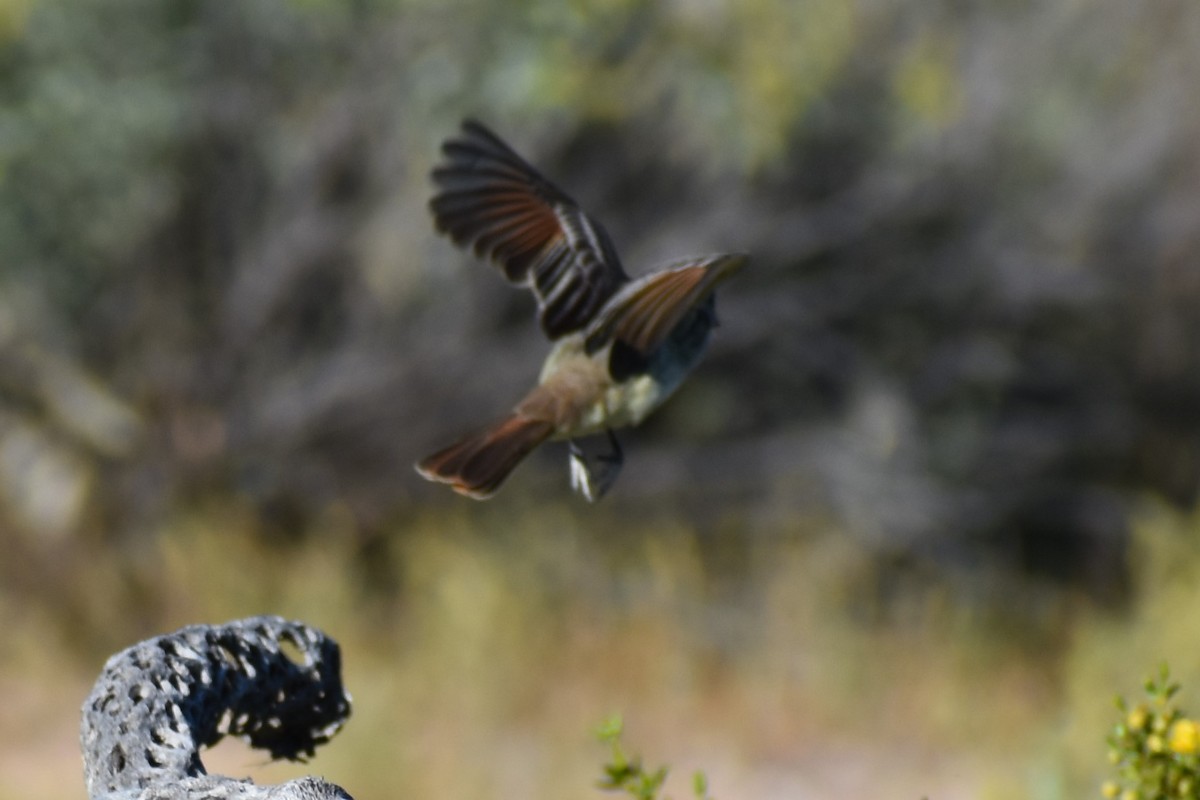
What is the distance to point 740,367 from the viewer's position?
8.91 m

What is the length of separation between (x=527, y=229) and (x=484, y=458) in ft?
1.39

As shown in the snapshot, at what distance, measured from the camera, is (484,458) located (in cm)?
204

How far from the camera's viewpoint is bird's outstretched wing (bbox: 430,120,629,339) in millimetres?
2221

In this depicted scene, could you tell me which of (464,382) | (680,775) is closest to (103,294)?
(464,382)

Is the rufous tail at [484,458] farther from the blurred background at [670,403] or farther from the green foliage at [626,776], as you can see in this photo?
the blurred background at [670,403]

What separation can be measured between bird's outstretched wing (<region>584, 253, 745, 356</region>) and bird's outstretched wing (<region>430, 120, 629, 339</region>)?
13 cm

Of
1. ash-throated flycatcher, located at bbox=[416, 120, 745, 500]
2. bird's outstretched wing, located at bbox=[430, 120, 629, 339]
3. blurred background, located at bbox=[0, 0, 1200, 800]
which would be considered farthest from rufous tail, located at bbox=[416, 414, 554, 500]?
blurred background, located at bbox=[0, 0, 1200, 800]

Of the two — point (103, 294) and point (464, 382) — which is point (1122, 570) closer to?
point (464, 382)

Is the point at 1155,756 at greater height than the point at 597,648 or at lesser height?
lesser

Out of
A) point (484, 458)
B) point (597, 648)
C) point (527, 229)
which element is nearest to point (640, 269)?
point (597, 648)

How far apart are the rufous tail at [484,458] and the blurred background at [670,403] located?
4.89 m

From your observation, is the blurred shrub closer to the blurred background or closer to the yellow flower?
the blurred background

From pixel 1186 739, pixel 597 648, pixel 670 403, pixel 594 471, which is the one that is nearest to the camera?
pixel 1186 739

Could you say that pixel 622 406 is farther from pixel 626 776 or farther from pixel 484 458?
pixel 626 776
